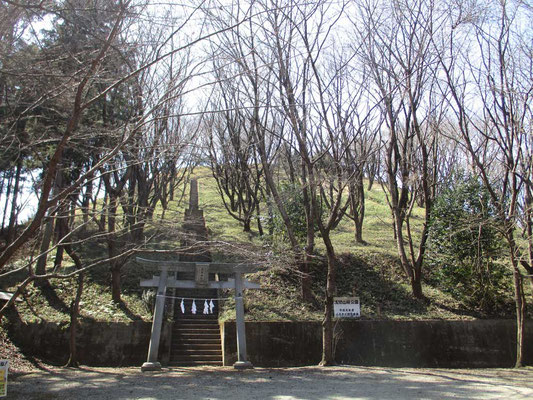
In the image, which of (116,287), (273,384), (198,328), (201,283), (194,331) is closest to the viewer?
(273,384)

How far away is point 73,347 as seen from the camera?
35.3 feet

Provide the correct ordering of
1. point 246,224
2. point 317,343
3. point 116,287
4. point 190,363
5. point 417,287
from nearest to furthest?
point 190,363, point 317,343, point 116,287, point 417,287, point 246,224

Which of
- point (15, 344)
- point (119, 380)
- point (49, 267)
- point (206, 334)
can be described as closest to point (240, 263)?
point (206, 334)

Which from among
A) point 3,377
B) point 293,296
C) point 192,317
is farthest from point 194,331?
point 3,377

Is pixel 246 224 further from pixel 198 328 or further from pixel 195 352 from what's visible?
pixel 195 352

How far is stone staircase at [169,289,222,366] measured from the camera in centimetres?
1190

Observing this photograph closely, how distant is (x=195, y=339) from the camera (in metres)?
12.6

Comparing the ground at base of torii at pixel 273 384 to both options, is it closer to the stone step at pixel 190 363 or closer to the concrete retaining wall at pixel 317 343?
the stone step at pixel 190 363

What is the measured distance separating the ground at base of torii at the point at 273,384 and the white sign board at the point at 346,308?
178 cm

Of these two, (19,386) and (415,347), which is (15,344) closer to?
(19,386)

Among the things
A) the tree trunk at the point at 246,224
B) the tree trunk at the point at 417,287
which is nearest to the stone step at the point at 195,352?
the tree trunk at the point at 417,287

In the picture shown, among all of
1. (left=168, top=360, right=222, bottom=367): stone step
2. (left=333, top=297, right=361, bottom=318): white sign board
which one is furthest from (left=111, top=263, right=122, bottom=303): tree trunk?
(left=333, top=297, right=361, bottom=318): white sign board

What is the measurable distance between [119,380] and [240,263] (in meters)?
4.13

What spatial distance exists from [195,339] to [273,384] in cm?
460
